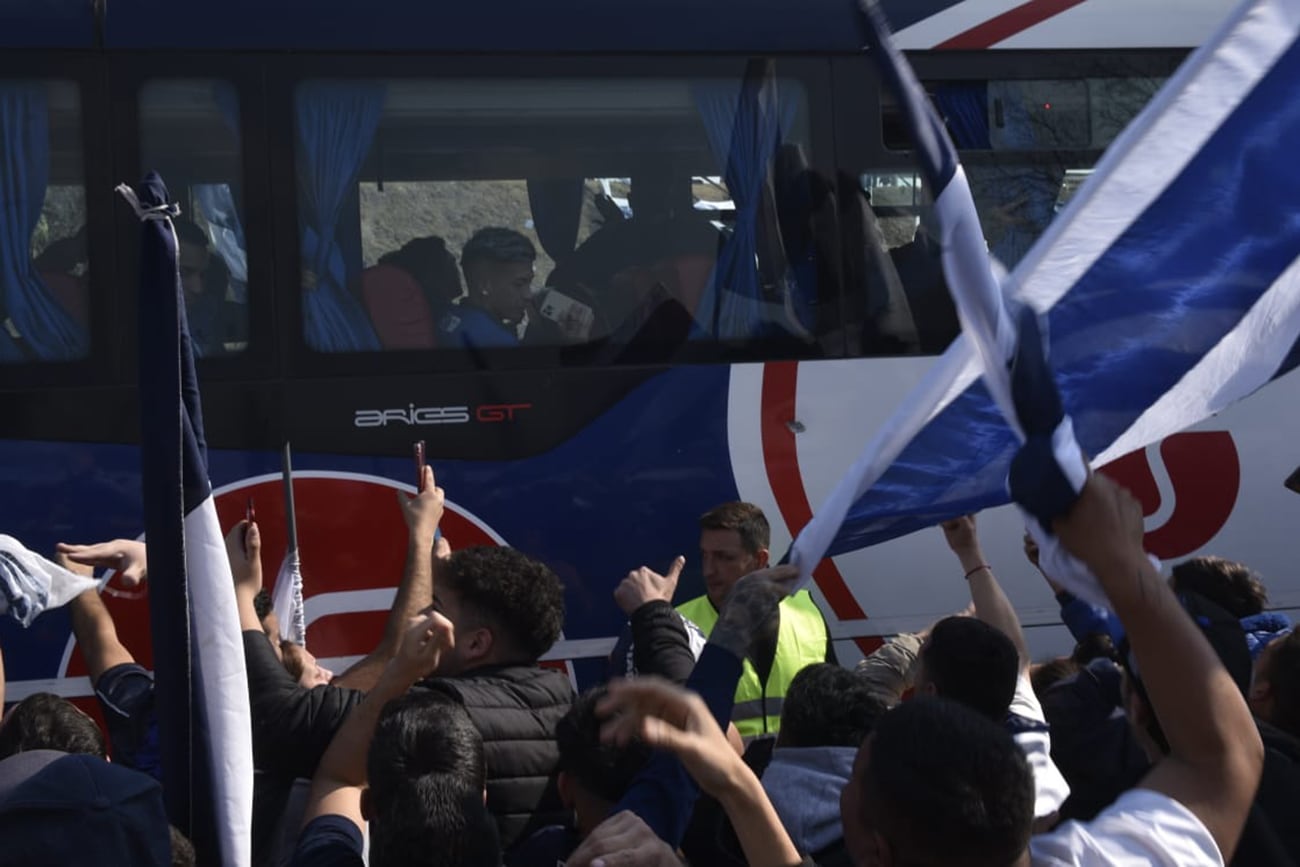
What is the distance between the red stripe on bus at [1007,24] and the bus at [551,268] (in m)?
0.01

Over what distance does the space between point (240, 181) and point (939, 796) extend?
4.76 metres

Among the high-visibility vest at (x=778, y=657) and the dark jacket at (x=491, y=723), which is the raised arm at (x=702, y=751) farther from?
the high-visibility vest at (x=778, y=657)

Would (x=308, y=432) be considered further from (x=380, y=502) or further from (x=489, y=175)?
(x=489, y=175)

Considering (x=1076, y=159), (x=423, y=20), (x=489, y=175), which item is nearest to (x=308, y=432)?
(x=489, y=175)

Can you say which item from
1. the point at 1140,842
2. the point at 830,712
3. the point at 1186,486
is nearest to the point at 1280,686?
the point at 830,712

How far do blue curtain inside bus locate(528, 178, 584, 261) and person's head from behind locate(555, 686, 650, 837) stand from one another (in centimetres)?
350

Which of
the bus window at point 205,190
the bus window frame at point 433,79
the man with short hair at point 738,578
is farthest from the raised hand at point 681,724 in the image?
the bus window at point 205,190

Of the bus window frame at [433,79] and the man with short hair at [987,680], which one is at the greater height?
the bus window frame at [433,79]

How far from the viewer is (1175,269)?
2789 mm

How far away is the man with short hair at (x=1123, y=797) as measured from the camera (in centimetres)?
210

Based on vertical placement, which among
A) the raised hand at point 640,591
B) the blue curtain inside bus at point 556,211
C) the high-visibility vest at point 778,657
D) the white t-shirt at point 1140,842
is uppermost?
the blue curtain inside bus at point 556,211

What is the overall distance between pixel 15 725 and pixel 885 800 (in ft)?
6.80

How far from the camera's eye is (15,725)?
133 inches

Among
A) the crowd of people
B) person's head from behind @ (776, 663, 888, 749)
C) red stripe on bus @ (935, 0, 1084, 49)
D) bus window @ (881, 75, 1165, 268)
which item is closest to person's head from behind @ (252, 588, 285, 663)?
the crowd of people
